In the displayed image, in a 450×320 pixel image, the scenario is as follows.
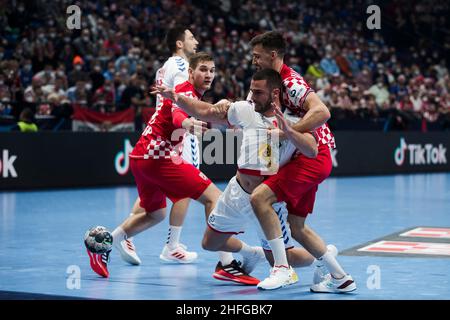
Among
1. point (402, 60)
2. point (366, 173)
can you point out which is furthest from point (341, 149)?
point (402, 60)

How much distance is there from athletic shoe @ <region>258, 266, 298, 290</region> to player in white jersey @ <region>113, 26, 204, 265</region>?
1795 millimetres

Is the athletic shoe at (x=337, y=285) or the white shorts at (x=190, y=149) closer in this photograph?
the athletic shoe at (x=337, y=285)

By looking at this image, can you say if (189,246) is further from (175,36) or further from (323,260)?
(323,260)

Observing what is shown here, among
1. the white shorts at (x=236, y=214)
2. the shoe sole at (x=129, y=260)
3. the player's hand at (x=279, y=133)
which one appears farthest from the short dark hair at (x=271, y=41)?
the shoe sole at (x=129, y=260)

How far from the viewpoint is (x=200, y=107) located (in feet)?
22.4


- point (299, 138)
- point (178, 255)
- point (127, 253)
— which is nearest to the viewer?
point (299, 138)

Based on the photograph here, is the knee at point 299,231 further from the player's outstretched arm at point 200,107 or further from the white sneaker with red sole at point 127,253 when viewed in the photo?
the white sneaker with red sole at point 127,253

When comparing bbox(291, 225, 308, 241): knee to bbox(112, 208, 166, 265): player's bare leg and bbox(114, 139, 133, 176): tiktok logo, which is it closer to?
bbox(112, 208, 166, 265): player's bare leg

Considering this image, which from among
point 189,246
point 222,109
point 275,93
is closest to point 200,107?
point 222,109

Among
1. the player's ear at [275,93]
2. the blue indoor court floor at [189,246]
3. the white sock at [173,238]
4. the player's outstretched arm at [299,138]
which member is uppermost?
the player's ear at [275,93]

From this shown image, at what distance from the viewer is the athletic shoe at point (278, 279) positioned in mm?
6629

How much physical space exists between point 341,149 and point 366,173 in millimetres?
1527

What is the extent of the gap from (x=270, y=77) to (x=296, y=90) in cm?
24

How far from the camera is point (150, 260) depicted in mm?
8500
